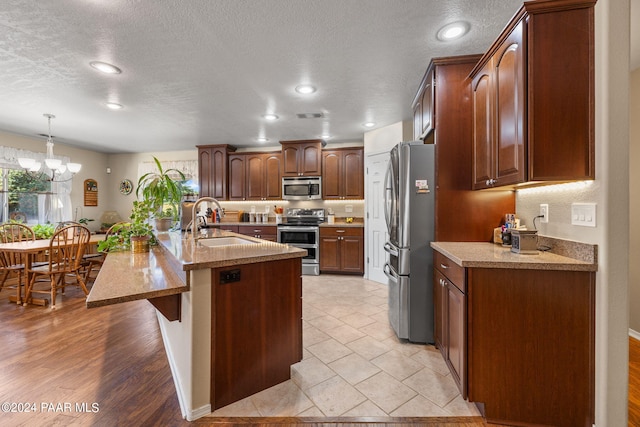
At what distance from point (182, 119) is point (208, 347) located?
3.42 metres

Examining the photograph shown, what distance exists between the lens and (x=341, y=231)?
4.70 meters

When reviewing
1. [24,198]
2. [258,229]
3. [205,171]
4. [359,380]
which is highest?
[205,171]

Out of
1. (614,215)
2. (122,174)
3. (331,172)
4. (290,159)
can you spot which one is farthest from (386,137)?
(122,174)

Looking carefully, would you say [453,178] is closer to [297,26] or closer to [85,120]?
[297,26]

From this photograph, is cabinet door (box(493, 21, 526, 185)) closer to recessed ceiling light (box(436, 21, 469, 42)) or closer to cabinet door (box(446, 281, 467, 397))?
recessed ceiling light (box(436, 21, 469, 42))

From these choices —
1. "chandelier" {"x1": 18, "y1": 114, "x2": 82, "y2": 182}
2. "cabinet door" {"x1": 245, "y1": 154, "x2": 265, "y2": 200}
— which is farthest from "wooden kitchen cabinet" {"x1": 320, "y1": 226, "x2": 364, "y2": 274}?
"chandelier" {"x1": 18, "y1": 114, "x2": 82, "y2": 182}

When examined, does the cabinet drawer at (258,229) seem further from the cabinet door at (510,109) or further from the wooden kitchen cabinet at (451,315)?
the cabinet door at (510,109)

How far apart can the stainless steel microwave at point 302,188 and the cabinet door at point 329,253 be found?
83cm

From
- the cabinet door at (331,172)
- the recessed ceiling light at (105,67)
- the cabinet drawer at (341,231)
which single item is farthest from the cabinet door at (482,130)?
the recessed ceiling light at (105,67)

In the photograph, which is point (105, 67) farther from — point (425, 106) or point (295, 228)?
point (295, 228)

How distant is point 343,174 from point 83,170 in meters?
5.45

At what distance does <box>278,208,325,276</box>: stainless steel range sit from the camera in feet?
15.6

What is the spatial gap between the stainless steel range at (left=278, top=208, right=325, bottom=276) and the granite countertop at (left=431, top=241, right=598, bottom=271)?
3133 millimetres

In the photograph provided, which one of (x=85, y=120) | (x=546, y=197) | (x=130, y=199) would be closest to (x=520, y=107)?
(x=546, y=197)
